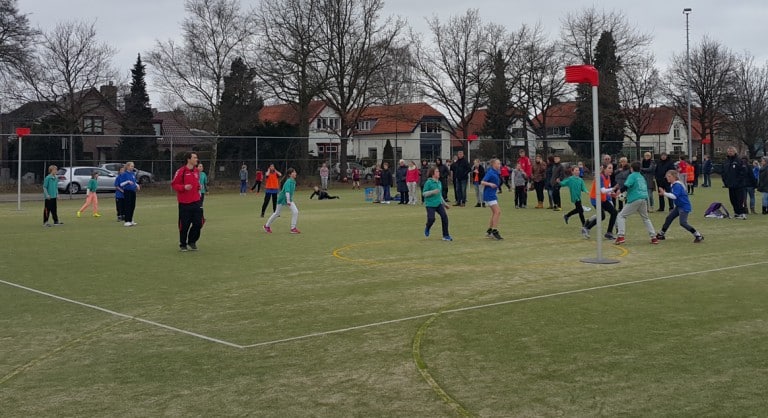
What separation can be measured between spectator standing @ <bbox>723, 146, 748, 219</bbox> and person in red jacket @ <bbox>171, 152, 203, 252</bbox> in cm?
1514

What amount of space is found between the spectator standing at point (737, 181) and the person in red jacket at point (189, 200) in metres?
15.1

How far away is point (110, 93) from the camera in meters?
59.3

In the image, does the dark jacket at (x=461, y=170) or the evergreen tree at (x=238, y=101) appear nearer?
the dark jacket at (x=461, y=170)

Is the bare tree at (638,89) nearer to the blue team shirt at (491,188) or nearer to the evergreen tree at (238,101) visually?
the evergreen tree at (238,101)

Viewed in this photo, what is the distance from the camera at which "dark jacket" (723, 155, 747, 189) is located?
824 inches

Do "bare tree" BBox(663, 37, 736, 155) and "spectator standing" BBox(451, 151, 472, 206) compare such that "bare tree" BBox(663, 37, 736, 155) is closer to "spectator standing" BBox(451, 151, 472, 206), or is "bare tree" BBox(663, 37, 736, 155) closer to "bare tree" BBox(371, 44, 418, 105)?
"bare tree" BBox(371, 44, 418, 105)

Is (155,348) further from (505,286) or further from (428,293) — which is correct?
(505,286)

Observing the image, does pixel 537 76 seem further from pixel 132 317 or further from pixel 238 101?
pixel 132 317

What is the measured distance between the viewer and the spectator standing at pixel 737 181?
822 inches

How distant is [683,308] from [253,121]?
51.2 m

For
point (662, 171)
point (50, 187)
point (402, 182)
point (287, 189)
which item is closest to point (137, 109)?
point (402, 182)

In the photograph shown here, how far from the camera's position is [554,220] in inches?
843

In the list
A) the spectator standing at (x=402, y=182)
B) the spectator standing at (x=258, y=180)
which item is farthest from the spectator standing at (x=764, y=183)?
the spectator standing at (x=258, y=180)

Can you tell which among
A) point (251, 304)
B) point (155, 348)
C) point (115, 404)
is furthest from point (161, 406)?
point (251, 304)
